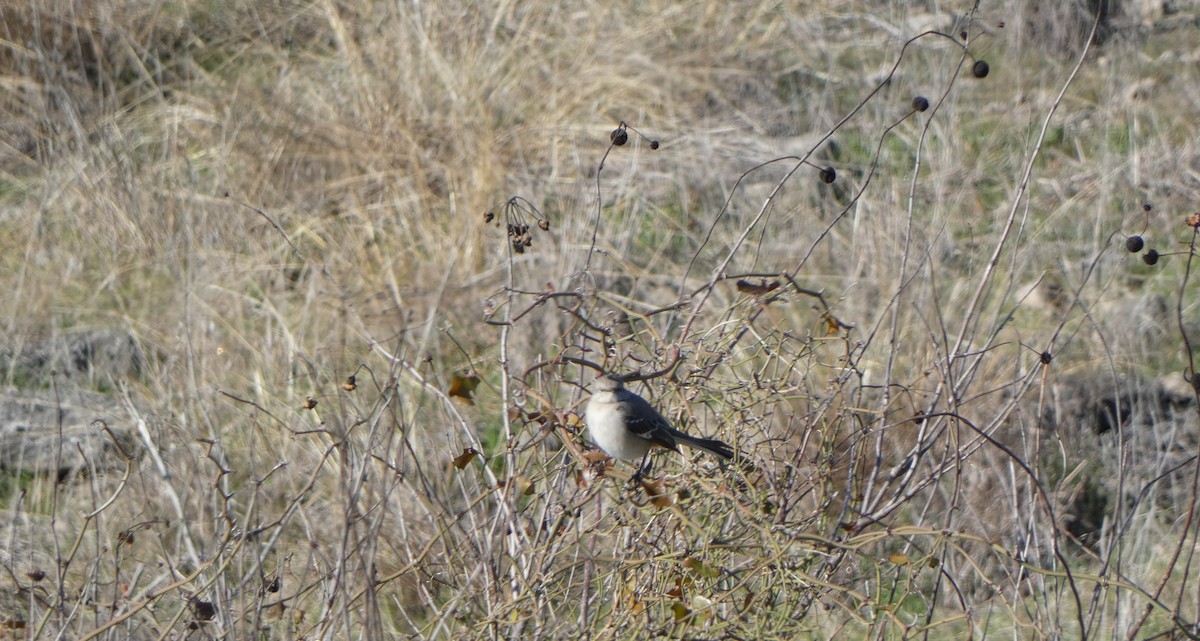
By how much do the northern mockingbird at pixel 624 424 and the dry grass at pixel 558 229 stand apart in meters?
0.26

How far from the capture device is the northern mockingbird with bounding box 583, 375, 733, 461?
8.92 ft

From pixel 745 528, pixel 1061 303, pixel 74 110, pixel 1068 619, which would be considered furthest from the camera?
pixel 74 110

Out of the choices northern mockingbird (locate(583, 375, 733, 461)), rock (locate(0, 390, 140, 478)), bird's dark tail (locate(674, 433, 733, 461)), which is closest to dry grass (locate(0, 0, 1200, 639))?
rock (locate(0, 390, 140, 478))

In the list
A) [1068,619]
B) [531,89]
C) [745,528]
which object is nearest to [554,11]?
[531,89]

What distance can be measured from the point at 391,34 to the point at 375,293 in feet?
7.13

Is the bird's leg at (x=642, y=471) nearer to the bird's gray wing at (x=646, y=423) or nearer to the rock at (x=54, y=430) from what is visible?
the bird's gray wing at (x=646, y=423)

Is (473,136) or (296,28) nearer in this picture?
(473,136)

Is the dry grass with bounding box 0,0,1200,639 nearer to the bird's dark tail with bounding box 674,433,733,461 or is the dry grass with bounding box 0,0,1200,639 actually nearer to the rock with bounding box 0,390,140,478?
the rock with bounding box 0,390,140,478

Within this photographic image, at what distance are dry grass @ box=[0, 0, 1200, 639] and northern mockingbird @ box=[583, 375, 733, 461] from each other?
0.26m

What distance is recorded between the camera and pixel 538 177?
7.00 metres

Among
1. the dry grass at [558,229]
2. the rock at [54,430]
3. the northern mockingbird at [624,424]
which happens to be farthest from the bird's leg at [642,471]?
the rock at [54,430]

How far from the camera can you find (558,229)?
611 centimetres

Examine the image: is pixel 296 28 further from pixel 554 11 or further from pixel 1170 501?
pixel 1170 501

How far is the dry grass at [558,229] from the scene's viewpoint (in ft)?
14.2
